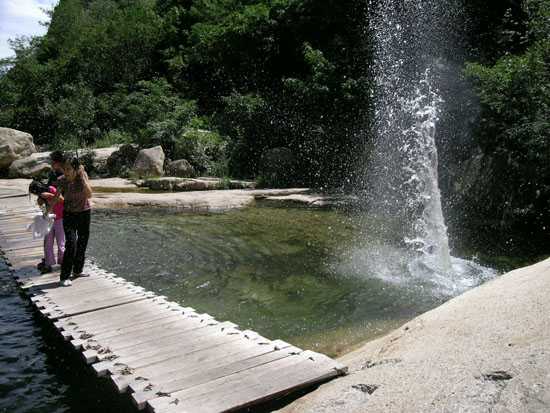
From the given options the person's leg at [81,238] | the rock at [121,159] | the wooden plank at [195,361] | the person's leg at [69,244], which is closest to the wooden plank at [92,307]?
the person's leg at [69,244]

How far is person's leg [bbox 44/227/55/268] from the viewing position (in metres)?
6.31

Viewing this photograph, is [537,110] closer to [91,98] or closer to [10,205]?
[10,205]

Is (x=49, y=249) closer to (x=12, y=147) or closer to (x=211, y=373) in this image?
(x=211, y=373)

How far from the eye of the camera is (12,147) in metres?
20.6

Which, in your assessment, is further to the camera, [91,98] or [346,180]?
[91,98]

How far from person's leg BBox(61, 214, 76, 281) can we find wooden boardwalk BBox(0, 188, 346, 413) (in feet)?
0.73

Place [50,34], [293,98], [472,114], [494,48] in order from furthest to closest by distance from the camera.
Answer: [50,34] < [293,98] < [494,48] < [472,114]

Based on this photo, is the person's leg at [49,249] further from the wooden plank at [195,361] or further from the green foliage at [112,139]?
the green foliage at [112,139]

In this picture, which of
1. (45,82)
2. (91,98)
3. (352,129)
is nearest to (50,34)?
(45,82)

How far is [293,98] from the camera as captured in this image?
749 inches

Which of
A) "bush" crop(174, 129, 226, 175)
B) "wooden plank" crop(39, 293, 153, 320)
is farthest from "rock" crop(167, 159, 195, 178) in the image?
"wooden plank" crop(39, 293, 153, 320)

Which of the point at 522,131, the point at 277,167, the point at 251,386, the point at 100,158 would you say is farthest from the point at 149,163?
the point at 251,386

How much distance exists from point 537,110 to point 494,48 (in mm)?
6056

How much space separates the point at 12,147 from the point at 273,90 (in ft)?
34.2
